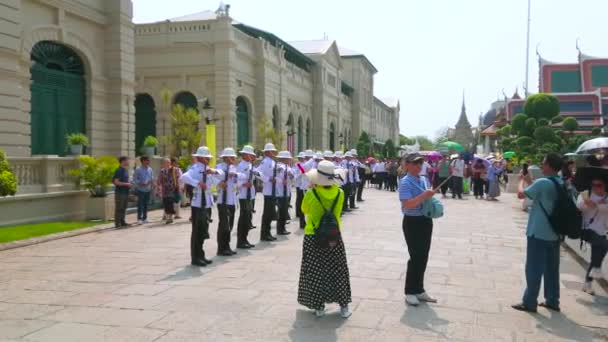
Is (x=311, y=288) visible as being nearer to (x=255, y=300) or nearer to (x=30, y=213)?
(x=255, y=300)

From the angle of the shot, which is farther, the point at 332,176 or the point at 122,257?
the point at 122,257

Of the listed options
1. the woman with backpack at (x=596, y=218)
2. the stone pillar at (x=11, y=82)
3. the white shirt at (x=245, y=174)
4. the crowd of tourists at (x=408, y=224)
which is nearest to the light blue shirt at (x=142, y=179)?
the stone pillar at (x=11, y=82)

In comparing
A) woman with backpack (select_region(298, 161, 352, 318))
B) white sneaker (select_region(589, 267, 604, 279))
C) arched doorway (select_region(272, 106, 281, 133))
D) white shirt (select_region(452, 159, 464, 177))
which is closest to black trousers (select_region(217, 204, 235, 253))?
woman with backpack (select_region(298, 161, 352, 318))

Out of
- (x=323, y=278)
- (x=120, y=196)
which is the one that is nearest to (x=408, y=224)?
(x=323, y=278)

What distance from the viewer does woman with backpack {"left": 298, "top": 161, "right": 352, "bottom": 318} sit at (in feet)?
19.6

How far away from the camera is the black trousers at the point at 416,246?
6.52 metres

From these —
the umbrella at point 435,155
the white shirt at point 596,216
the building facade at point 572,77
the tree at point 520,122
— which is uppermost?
the building facade at point 572,77

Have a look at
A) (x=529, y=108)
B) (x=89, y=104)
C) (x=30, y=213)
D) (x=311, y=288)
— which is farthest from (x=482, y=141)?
(x=311, y=288)

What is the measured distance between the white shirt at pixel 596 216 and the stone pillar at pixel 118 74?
17.1 meters

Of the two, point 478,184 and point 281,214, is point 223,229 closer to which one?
point 281,214

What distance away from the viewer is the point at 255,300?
6.70 meters

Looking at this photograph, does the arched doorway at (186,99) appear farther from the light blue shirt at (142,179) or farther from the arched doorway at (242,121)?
the light blue shirt at (142,179)

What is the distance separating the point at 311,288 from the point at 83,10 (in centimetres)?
1638

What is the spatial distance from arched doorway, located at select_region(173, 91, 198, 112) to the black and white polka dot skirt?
24920 mm
